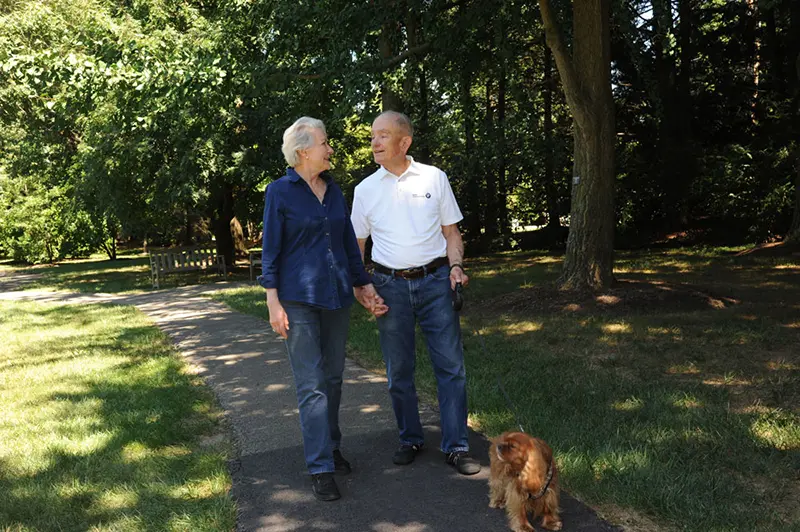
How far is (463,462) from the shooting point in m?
3.82

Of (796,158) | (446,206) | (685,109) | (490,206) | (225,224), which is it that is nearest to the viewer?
(446,206)

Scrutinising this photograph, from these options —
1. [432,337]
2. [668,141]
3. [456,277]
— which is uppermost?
[668,141]

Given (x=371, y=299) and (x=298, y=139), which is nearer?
(x=298, y=139)

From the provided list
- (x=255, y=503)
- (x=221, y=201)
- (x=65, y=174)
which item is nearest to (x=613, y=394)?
(x=255, y=503)

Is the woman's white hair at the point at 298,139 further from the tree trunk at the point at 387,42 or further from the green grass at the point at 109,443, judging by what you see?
the tree trunk at the point at 387,42

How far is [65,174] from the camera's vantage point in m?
22.4

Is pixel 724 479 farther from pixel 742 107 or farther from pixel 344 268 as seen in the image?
pixel 742 107

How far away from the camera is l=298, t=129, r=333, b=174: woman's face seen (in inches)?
142

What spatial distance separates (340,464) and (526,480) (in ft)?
4.34

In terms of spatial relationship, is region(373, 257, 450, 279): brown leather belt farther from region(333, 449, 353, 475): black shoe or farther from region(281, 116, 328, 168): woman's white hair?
region(333, 449, 353, 475): black shoe

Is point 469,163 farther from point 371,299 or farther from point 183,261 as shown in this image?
point 371,299

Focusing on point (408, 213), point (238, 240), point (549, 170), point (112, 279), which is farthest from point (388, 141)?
point (238, 240)

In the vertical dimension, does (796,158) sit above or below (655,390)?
above

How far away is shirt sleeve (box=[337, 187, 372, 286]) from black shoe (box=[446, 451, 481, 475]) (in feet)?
3.76
